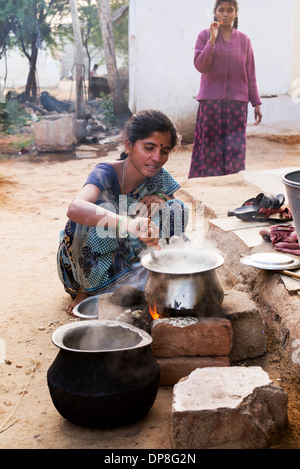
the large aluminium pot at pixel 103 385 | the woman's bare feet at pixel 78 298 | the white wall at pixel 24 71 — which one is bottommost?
the woman's bare feet at pixel 78 298

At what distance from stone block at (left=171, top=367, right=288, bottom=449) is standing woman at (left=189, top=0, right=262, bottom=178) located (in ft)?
13.9

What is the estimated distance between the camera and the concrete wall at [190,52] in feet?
32.2

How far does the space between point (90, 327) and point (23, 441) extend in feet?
1.86

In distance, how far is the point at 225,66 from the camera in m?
5.86

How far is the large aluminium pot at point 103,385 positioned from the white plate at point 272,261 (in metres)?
1.11

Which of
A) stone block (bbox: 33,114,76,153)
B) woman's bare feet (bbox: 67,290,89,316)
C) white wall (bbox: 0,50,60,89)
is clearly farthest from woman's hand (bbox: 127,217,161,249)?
A: white wall (bbox: 0,50,60,89)

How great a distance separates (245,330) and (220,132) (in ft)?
12.1

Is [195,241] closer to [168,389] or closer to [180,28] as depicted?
[168,389]

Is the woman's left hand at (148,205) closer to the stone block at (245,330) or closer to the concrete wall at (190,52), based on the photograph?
the stone block at (245,330)

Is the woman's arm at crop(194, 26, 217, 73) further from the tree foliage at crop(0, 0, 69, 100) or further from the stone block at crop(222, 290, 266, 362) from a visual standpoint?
the tree foliage at crop(0, 0, 69, 100)

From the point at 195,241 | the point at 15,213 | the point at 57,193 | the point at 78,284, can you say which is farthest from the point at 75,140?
the point at 78,284

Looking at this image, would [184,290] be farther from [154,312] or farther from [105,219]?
[105,219]

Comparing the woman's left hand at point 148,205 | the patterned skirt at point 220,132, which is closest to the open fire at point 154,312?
the woman's left hand at point 148,205

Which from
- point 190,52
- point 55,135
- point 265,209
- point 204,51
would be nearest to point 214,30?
point 204,51
